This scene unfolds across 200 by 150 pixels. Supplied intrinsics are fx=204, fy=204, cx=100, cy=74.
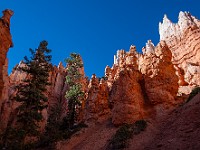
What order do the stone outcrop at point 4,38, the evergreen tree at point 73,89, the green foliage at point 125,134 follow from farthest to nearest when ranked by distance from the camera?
the evergreen tree at point 73,89
the stone outcrop at point 4,38
the green foliage at point 125,134

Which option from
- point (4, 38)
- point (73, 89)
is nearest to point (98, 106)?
point (73, 89)

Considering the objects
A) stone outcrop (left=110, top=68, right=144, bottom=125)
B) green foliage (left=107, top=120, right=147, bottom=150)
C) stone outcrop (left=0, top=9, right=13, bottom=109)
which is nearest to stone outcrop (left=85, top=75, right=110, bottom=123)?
stone outcrop (left=110, top=68, right=144, bottom=125)

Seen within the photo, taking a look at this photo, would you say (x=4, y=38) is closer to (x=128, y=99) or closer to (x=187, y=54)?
(x=128, y=99)

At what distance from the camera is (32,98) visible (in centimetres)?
2322

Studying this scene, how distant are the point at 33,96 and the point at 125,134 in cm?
1122

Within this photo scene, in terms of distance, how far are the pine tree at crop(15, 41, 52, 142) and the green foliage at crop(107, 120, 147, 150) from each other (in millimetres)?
8817

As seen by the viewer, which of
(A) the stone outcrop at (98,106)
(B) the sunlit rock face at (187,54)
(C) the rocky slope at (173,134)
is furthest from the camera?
(B) the sunlit rock face at (187,54)

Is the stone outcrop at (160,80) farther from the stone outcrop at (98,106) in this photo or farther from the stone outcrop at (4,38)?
the stone outcrop at (4,38)

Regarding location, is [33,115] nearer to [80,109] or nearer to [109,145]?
[109,145]

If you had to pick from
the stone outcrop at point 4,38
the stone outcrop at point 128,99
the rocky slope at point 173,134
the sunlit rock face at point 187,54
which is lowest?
the rocky slope at point 173,134

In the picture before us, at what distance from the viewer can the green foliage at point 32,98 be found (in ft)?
71.8

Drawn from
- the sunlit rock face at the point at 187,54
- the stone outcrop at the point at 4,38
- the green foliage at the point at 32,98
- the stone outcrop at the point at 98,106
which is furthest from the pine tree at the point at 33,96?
the sunlit rock face at the point at 187,54

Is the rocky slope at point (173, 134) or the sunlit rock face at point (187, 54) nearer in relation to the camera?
the rocky slope at point (173, 134)

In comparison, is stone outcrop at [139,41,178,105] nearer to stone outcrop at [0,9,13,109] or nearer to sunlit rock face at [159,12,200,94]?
stone outcrop at [0,9,13,109]
